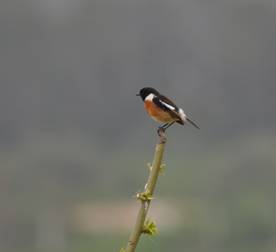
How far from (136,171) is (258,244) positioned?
20.0 feet

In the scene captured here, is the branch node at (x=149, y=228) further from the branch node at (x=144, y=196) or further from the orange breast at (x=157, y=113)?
the orange breast at (x=157, y=113)

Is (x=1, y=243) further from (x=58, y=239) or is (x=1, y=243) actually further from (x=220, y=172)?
(x=220, y=172)

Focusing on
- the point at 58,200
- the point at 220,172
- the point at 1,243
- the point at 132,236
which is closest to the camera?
the point at 132,236

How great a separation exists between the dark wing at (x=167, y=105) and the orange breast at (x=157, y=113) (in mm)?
14

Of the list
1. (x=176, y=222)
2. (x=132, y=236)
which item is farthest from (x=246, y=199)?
(x=132, y=236)

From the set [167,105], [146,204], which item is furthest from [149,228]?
[167,105]

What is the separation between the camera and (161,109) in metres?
3.82

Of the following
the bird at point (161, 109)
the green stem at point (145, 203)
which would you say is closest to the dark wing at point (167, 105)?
the bird at point (161, 109)

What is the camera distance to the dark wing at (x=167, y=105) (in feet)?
12.2

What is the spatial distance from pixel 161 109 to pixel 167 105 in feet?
0.21

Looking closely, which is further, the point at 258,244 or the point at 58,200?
the point at 58,200

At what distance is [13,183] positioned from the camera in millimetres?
33688

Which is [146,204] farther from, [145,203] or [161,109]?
[161,109]

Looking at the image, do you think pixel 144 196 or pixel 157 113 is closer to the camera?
pixel 144 196
